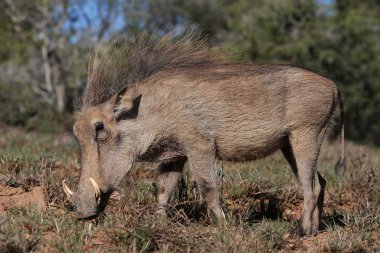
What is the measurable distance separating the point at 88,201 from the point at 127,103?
818 mm

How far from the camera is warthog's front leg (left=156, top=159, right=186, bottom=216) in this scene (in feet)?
16.8

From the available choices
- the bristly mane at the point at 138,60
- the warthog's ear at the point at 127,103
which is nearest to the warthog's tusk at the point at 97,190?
the warthog's ear at the point at 127,103

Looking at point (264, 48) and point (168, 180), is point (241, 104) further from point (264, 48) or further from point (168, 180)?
point (264, 48)

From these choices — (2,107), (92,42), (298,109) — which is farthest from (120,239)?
(92,42)

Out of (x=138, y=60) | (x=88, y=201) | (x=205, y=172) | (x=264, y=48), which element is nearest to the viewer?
(x=88, y=201)

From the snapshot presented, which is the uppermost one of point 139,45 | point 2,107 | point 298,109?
point 139,45

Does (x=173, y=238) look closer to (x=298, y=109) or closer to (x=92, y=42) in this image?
(x=298, y=109)

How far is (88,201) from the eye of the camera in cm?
454

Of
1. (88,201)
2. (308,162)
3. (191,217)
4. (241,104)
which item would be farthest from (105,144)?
(308,162)

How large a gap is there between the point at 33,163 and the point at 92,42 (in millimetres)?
14229

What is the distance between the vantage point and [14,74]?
18.9 m

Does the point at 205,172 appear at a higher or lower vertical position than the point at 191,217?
higher

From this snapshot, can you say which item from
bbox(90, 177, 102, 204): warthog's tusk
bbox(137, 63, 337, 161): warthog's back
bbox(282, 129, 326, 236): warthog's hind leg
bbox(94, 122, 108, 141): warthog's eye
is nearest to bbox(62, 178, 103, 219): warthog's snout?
bbox(90, 177, 102, 204): warthog's tusk

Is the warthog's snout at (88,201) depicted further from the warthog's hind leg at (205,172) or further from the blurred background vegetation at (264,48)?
the blurred background vegetation at (264,48)
